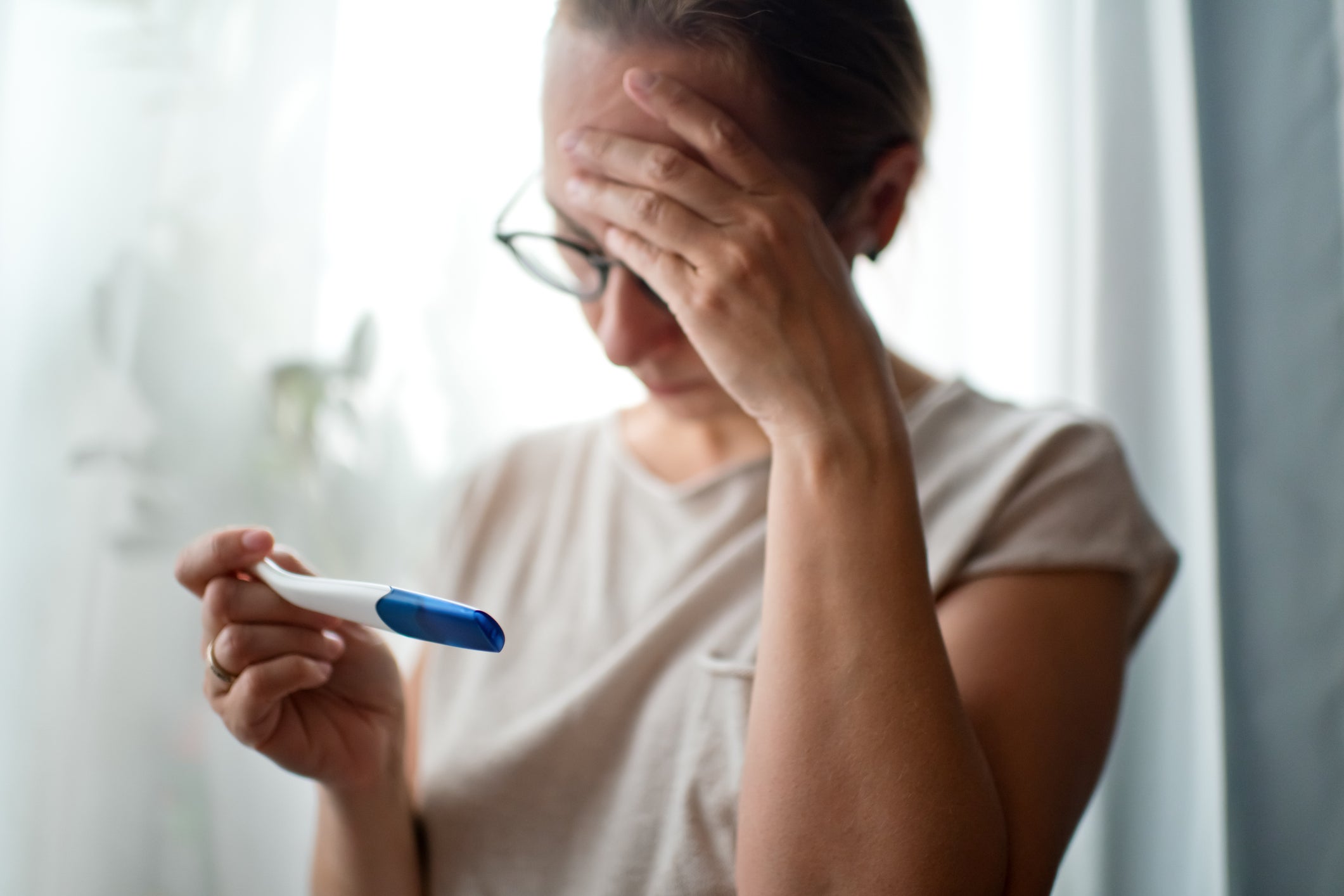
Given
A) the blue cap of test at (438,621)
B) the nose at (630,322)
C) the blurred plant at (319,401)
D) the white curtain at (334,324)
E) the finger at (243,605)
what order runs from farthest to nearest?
the blurred plant at (319,401)
the white curtain at (334,324)
the nose at (630,322)
the finger at (243,605)
the blue cap of test at (438,621)

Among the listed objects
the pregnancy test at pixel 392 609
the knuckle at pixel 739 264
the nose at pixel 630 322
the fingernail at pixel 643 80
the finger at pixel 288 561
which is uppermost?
the fingernail at pixel 643 80

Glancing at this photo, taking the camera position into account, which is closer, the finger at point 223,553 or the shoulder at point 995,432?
the finger at point 223,553

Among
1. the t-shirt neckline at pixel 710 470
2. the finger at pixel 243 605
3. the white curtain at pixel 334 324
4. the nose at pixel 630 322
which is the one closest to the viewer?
the finger at pixel 243 605

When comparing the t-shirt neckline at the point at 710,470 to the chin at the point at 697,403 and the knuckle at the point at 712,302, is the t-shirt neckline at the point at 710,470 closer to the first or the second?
the chin at the point at 697,403

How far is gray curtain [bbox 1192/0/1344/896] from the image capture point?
0.94 metres

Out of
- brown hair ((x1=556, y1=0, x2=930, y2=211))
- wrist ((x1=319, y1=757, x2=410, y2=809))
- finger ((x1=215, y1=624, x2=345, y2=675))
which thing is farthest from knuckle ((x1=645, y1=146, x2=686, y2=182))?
wrist ((x1=319, y1=757, x2=410, y2=809))

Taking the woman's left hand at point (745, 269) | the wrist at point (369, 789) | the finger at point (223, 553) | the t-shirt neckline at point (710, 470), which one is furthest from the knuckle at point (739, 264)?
the wrist at point (369, 789)

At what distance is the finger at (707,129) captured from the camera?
2.21ft

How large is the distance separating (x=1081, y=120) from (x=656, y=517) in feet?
2.40

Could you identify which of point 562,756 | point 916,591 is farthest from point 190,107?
point 916,591

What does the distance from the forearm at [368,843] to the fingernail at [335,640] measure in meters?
0.15

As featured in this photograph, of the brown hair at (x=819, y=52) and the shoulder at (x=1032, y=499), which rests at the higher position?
the brown hair at (x=819, y=52)

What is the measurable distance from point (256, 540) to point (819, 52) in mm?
585

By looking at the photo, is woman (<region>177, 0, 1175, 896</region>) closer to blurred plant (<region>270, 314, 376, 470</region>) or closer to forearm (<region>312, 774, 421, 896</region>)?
forearm (<region>312, 774, 421, 896</region>)
